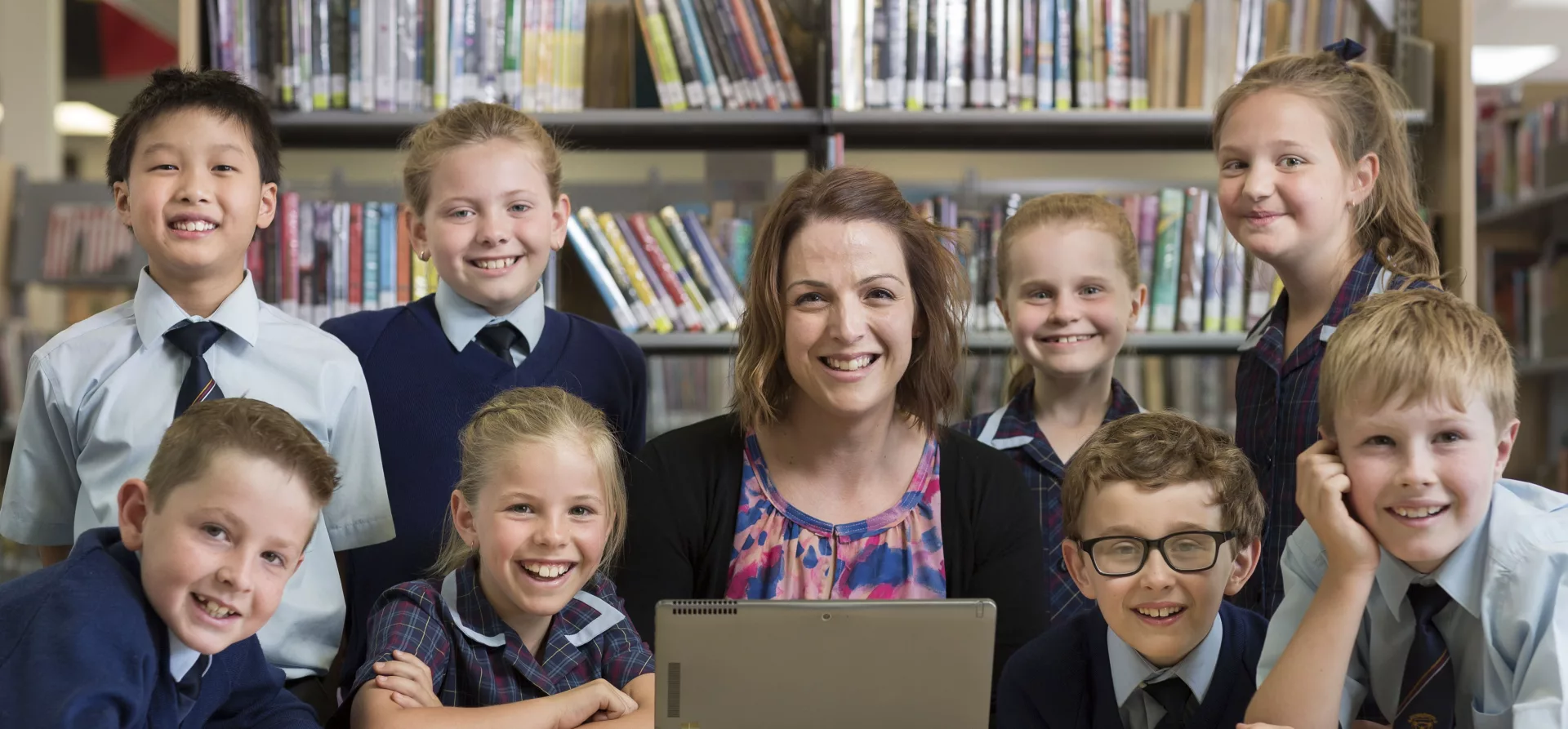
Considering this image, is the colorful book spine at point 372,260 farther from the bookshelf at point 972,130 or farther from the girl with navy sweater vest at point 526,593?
the girl with navy sweater vest at point 526,593

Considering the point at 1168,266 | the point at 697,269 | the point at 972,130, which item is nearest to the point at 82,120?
the point at 697,269

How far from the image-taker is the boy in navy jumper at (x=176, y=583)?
123cm

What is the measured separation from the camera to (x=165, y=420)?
1.71 metres

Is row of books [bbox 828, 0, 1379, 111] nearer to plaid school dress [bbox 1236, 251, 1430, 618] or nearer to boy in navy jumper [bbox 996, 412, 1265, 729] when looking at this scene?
plaid school dress [bbox 1236, 251, 1430, 618]

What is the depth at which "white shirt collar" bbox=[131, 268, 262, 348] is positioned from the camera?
5.76 ft

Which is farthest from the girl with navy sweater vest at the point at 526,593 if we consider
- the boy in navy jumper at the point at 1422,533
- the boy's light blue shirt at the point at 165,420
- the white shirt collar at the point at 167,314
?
the boy in navy jumper at the point at 1422,533

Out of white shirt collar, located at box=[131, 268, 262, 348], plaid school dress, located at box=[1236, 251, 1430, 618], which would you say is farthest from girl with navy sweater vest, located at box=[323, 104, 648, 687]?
plaid school dress, located at box=[1236, 251, 1430, 618]

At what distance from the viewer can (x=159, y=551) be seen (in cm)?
133

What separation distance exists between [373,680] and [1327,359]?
1.20m

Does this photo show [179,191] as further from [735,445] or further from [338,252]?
[338,252]

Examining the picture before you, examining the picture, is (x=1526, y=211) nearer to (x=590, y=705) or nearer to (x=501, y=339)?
(x=501, y=339)

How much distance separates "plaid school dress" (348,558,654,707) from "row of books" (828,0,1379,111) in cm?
162

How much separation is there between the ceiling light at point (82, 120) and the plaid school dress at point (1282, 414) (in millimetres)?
6608

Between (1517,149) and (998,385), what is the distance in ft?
9.42
